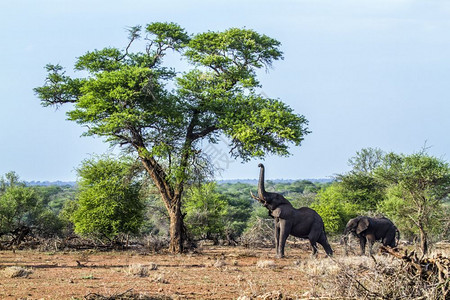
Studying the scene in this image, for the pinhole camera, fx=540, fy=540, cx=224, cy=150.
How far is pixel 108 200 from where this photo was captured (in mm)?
23750

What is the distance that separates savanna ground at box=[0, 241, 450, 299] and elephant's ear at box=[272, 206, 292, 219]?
1.64 metres

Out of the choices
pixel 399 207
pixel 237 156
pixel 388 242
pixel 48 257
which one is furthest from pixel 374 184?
pixel 48 257

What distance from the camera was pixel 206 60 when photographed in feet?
73.4

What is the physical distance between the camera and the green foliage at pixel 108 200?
23.5m

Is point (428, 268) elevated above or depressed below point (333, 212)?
below

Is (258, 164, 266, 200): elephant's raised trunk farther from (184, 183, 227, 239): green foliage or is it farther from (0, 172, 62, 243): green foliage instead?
(0, 172, 62, 243): green foliage

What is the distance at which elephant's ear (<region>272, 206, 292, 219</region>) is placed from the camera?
20562 millimetres

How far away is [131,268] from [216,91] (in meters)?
9.12

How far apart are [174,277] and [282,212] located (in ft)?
22.8

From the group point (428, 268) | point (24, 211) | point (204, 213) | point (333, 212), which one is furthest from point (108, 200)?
point (428, 268)

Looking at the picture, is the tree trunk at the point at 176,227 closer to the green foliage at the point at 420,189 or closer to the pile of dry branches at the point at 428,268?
the green foliage at the point at 420,189

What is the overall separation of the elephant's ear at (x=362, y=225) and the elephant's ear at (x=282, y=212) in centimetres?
317

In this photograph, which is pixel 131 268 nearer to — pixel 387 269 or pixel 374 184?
pixel 387 269

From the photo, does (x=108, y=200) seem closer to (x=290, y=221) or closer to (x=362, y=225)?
(x=290, y=221)
